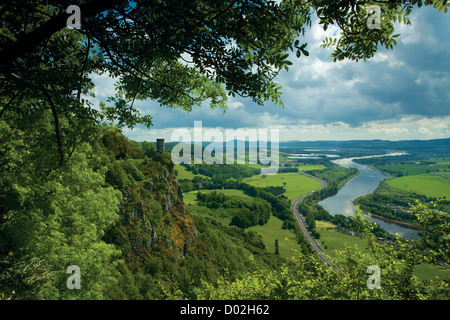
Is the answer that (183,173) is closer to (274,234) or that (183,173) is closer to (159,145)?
(274,234)

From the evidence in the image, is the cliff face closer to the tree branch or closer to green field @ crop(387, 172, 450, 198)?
the tree branch

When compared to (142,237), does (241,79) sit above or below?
above

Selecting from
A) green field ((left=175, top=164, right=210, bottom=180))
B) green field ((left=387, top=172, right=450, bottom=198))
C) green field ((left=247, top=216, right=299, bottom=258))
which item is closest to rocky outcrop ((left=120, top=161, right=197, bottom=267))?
green field ((left=247, top=216, right=299, bottom=258))

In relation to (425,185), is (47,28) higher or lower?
higher

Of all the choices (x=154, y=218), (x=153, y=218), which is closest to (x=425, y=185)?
(x=154, y=218)

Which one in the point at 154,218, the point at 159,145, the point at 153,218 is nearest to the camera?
the point at 153,218

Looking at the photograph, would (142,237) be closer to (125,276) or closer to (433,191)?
(125,276)

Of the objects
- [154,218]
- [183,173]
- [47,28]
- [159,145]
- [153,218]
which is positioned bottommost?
[183,173]

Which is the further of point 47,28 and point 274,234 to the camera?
point 274,234

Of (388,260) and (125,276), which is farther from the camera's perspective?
(125,276)
